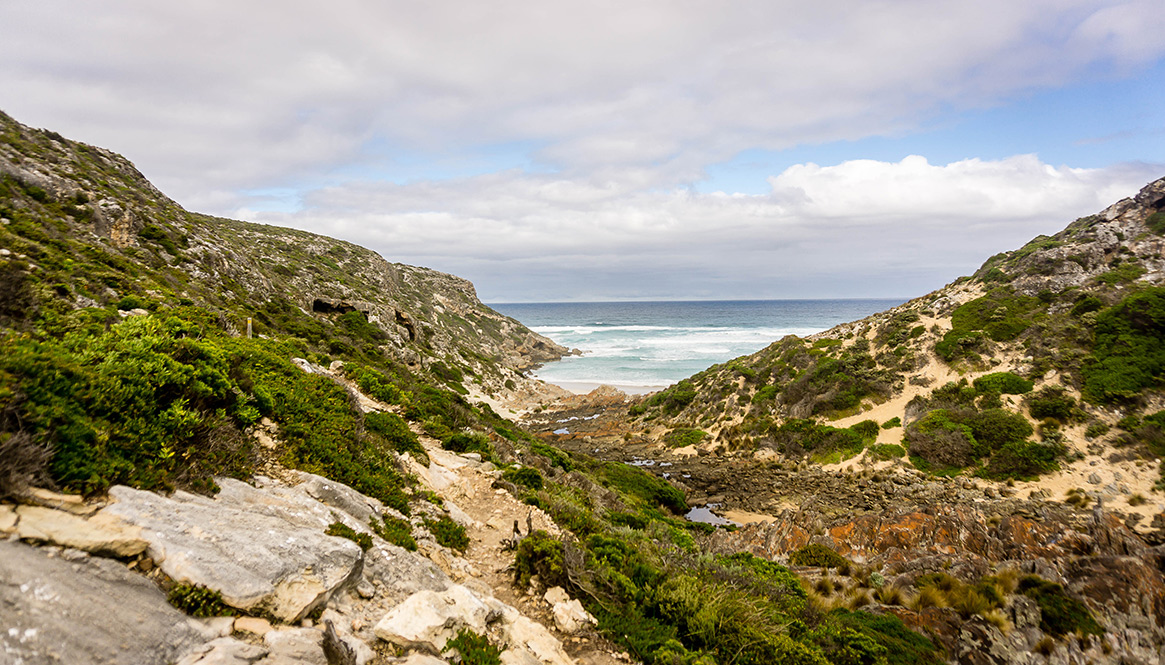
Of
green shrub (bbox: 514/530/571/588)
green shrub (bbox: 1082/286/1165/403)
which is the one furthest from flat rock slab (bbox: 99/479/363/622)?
green shrub (bbox: 1082/286/1165/403)

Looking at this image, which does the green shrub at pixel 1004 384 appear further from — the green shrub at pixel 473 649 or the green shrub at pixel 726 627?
the green shrub at pixel 473 649

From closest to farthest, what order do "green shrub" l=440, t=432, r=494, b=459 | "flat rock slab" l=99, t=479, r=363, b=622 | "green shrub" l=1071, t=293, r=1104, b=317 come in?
"flat rock slab" l=99, t=479, r=363, b=622 < "green shrub" l=440, t=432, r=494, b=459 < "green shrub" l=1071, t=293, r=1104, b=317

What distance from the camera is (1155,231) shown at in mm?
31562

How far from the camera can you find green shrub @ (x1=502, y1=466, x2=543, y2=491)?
1197 centimetres

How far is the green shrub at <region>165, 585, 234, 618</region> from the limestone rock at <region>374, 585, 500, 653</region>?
4.96ft

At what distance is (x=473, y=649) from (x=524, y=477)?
23.7 feet

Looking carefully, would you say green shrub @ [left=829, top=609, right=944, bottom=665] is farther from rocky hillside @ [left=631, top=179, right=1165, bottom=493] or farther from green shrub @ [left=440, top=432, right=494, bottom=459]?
rocky hillside @ [left=631, top=179, right=1165, bottom=493]

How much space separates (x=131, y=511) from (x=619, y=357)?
8248cm

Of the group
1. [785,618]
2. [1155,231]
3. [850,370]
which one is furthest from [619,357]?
[785,618]

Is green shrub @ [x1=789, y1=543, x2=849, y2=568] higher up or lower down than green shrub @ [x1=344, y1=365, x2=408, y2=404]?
lower down

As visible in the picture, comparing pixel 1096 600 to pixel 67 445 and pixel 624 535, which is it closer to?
pixel 624 535

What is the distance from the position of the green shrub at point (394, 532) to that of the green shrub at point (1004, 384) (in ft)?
109

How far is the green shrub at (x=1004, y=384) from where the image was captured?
26.0 m

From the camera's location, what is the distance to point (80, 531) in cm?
361
